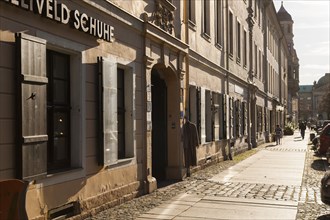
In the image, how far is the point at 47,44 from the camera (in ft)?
23.8

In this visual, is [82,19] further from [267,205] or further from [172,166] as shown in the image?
[172,166]

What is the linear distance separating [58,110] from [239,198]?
4.68 m

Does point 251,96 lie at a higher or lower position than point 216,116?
higher

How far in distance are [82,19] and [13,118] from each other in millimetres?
2323

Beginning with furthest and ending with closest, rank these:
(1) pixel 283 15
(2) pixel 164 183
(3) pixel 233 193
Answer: (1) pixel 283 15
(2) pixel 164 183
(3) pixel 233 193

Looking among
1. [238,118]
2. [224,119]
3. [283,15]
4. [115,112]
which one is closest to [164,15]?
[115,112]

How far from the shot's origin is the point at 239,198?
10391 millimetres

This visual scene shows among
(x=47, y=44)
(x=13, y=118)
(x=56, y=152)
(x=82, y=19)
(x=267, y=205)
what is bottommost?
(x=267, y=205)

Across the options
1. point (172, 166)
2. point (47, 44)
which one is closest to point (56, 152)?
point (47, 44)

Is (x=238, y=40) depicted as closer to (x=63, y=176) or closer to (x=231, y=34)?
(x=231, y=34)

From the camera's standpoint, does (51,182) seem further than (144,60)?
No

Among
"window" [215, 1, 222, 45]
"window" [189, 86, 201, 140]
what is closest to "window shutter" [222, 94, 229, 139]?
"window" [215, 1, 222, 45]

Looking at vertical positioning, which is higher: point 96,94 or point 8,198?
point 96,94

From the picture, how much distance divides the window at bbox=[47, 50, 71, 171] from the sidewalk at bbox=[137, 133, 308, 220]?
180cm
